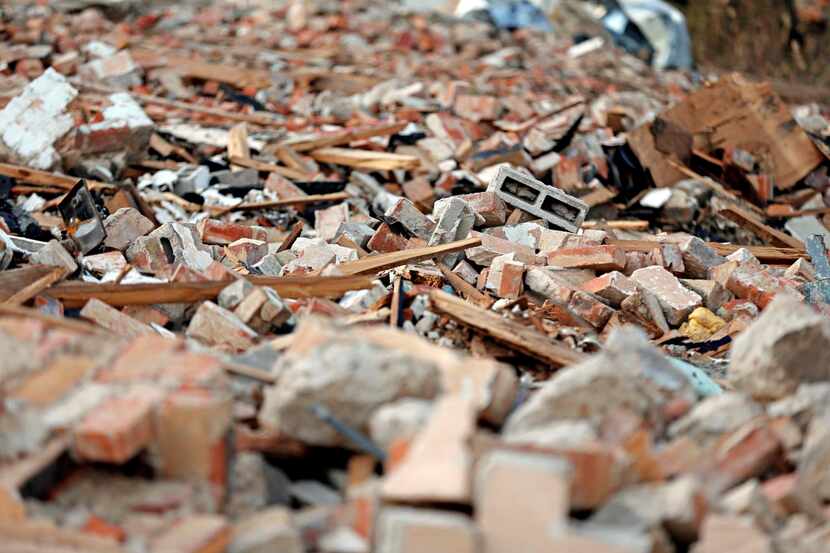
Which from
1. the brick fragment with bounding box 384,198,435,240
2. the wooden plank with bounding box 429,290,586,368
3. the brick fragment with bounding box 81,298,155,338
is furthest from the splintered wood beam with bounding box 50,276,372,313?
the brick fragment with bounding box 384,198,435,240

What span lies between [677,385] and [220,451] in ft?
5.24

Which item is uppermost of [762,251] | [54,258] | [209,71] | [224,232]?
[54,258]

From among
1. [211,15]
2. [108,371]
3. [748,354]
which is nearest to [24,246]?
[108,371]

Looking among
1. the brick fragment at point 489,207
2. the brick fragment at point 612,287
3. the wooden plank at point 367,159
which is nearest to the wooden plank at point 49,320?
the brick fragment at point 612,287

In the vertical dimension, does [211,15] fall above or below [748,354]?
below

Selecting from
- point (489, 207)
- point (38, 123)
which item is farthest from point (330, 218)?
point (38, 123)

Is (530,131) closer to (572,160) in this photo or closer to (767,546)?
(572,160)

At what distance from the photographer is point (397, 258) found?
543 cm

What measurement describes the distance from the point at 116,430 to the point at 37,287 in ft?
7.42

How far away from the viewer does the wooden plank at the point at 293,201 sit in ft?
23.5

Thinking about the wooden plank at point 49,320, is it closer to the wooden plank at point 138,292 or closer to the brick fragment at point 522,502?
the wooden plank at point 138,292

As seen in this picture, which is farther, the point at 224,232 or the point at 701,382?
the point at 224,232

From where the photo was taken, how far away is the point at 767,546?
9.17ft

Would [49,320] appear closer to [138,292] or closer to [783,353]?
[138,292]
